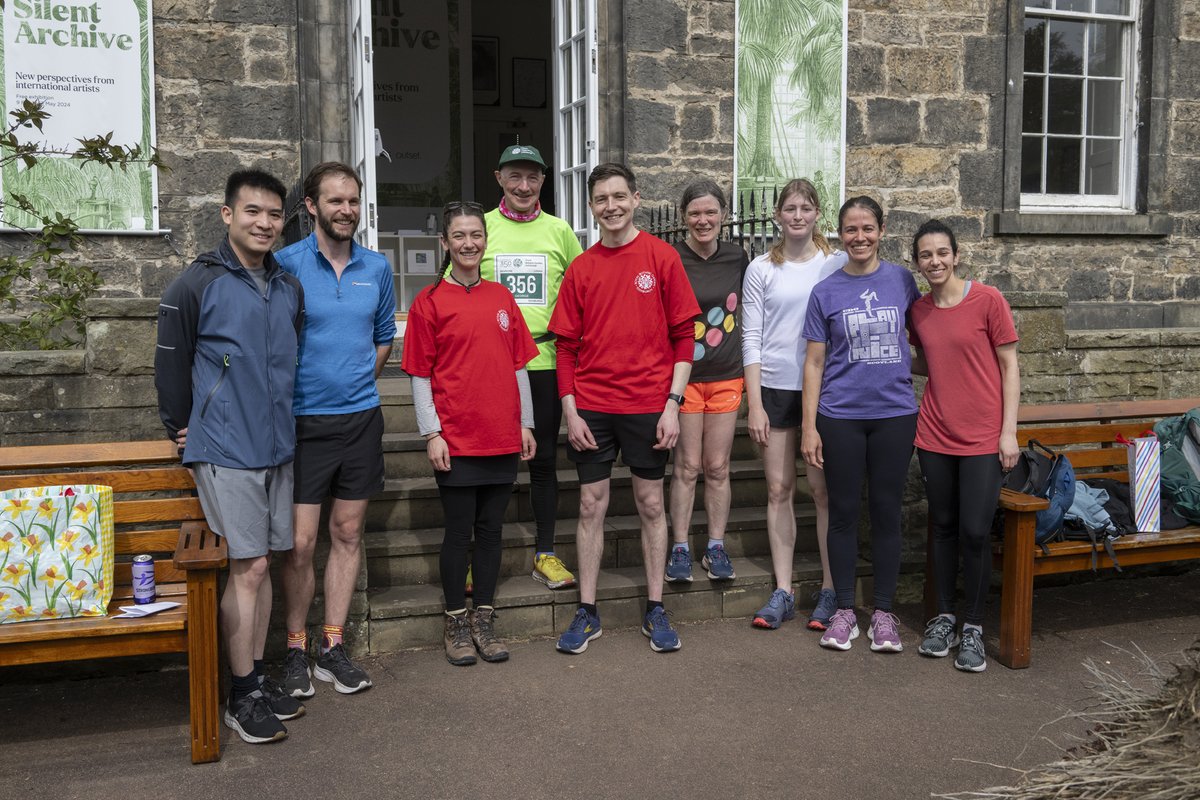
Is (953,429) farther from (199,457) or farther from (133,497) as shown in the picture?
(133,497)

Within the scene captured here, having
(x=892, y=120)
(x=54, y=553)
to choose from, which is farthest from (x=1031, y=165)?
(x=54, y=553)

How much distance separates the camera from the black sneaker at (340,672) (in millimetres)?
4012

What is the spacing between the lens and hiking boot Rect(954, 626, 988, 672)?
167 inches

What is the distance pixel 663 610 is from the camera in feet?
14.9

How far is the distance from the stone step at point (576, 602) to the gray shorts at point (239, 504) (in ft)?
3.13

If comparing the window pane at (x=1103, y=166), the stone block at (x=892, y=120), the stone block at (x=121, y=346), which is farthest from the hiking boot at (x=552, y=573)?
the window pane at (x=1103, y=166)

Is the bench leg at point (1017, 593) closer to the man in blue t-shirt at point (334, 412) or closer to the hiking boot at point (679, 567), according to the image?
the hiking boot at point (679, 567)

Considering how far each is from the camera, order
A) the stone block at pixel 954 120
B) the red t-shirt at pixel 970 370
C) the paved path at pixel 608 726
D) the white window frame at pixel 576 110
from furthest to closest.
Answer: the stone block at pixel 954 120, the white window frame at pixel 576 110, the red t-shirt at pixel 970 370, the paved path at pixel 608 726

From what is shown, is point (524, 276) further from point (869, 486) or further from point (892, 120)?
point (892, 120)

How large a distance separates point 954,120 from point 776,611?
218 inches

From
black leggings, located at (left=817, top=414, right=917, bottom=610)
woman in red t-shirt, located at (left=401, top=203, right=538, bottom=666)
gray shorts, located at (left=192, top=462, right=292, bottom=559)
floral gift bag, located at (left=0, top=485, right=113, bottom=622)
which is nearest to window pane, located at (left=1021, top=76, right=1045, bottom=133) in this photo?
black leggings, located at (left=817, top=414, right=917, bottom=610)

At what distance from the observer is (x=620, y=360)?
4324 mm

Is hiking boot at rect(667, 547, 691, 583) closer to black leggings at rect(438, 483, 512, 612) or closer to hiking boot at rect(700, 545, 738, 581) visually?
hiking boot at rect(700, 545, 738, 581)

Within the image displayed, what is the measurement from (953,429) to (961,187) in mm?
5070
